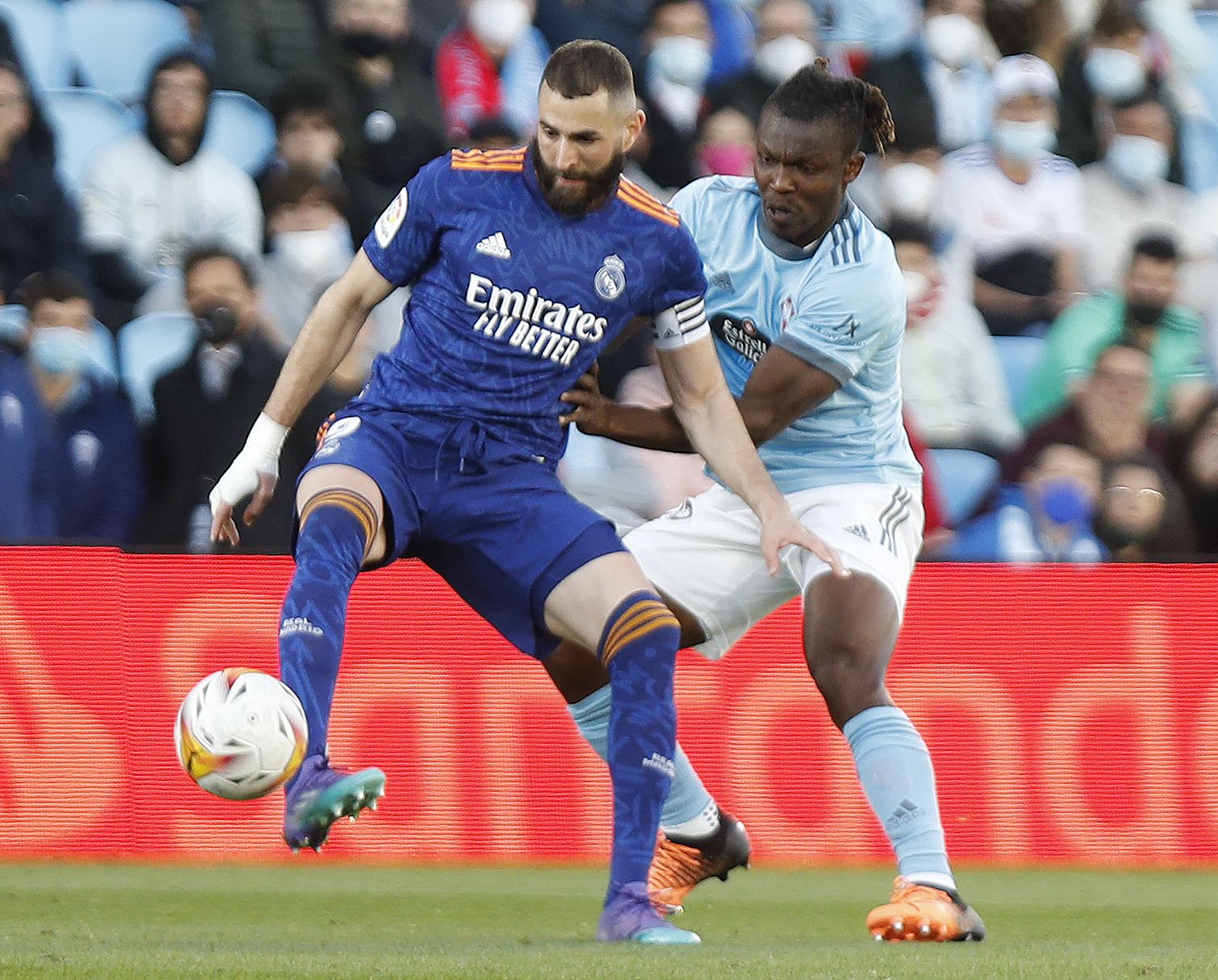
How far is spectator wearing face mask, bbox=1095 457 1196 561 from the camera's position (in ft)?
29.3

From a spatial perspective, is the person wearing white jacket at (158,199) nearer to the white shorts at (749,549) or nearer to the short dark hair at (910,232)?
the short dark hair at (910,232)

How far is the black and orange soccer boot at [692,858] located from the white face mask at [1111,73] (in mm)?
5550

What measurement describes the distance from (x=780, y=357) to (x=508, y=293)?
90cm

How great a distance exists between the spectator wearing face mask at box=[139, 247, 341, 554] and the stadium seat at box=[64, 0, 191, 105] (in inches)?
46.4

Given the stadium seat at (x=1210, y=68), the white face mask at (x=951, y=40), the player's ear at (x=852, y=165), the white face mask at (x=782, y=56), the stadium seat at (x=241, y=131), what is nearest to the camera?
the player's ear at (x=852, y=165)

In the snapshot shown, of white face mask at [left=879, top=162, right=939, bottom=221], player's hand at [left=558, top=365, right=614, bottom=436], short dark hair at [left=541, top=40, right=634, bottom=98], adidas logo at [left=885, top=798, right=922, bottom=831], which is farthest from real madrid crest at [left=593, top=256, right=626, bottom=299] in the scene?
white face mask at [left=879, top=162, right=939, bottom=221]

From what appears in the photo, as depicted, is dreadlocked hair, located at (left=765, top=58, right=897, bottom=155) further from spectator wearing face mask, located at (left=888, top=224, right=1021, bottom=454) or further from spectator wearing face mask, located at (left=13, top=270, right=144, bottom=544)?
spectator wearing face mask, located at (left=13, top=270, right=144, bottom=544)

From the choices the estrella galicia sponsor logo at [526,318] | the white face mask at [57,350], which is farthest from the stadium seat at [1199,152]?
the estrella galicia sponsor logo at [526,318]

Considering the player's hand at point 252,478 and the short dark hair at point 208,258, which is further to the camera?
the short dark hair at point 208,258

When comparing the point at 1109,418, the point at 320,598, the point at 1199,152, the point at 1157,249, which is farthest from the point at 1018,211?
the point at 320,598

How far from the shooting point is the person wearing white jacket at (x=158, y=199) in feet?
28.3

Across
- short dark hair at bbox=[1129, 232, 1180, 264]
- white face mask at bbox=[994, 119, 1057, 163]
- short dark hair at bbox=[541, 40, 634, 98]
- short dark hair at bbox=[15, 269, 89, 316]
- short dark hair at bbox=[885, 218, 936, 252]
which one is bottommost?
short dark hair at bbox=[1129, 232, 1180, 264]

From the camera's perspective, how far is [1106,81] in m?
10.2

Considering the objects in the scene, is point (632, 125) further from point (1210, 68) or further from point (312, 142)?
point (1210, 68)
